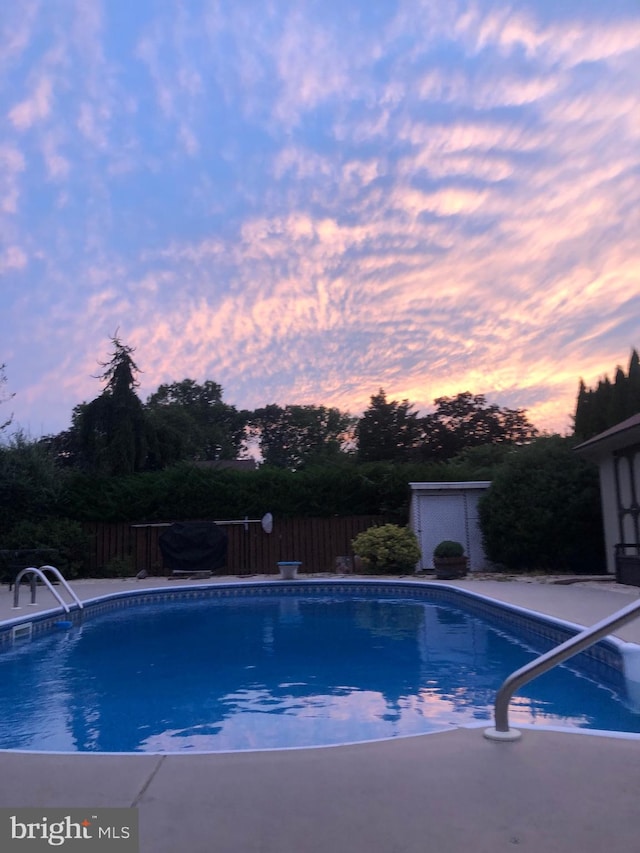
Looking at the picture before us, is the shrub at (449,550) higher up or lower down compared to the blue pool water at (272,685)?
higher up

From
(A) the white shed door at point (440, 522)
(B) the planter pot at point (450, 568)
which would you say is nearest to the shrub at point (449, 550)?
(B) the planter pot at point (450, 568)

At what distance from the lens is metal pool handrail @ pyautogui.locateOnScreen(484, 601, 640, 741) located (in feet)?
9.75

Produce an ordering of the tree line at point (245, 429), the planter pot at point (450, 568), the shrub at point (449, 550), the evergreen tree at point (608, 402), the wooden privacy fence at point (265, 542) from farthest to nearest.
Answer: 1. the tree line at point (245, 429)
2. the evergreen tree at point (608, 402)
3. the wooden privacy fence at point (265, 542)
4. the shrub at point (449, 550)
5. the planter pot at point (450, 568)

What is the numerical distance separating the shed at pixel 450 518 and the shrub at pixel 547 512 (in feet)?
3.14

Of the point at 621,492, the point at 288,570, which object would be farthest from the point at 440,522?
the point at 621,492

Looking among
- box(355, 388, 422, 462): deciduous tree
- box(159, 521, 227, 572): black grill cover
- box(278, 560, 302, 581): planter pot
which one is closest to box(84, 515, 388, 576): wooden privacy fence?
box(159, 521, 227, 572): black grill cover

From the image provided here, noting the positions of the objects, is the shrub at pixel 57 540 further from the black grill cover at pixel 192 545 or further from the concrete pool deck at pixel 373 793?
the concrete pool deck at pixel 373 793

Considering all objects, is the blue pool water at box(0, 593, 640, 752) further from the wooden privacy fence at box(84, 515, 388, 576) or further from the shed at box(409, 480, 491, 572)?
the wooden privacy fence at box(84, 515, 388, 576)

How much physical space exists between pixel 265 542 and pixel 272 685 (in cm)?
1134

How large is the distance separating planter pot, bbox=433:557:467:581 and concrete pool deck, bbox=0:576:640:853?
36.2 ft

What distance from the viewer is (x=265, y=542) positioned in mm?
17547

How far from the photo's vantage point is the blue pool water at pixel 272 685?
4730 millimetres

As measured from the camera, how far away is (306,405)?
Answer: 147ft

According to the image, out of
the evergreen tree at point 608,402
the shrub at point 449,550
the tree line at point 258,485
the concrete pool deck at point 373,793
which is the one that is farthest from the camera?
the evergreen tree at point 608,402
